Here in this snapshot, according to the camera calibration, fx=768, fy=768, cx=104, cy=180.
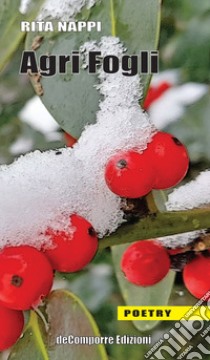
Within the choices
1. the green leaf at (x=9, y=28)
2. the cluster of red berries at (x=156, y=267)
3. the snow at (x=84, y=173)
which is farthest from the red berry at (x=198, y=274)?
the green leaf at (x=9, y=28)

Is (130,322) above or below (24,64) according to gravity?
below

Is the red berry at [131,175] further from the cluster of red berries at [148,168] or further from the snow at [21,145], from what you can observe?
the snow at [21,145]

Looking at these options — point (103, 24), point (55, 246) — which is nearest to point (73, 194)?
point (55, 246)

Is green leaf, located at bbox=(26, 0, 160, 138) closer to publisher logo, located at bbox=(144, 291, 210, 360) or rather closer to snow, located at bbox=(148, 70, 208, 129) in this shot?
snow, located at bbox=(148, 70, 208, 129)

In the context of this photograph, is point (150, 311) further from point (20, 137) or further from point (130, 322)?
point (20, 137)

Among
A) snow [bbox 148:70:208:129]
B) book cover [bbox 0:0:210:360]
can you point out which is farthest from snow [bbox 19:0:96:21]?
snow [bbox 148:70:208:129]
